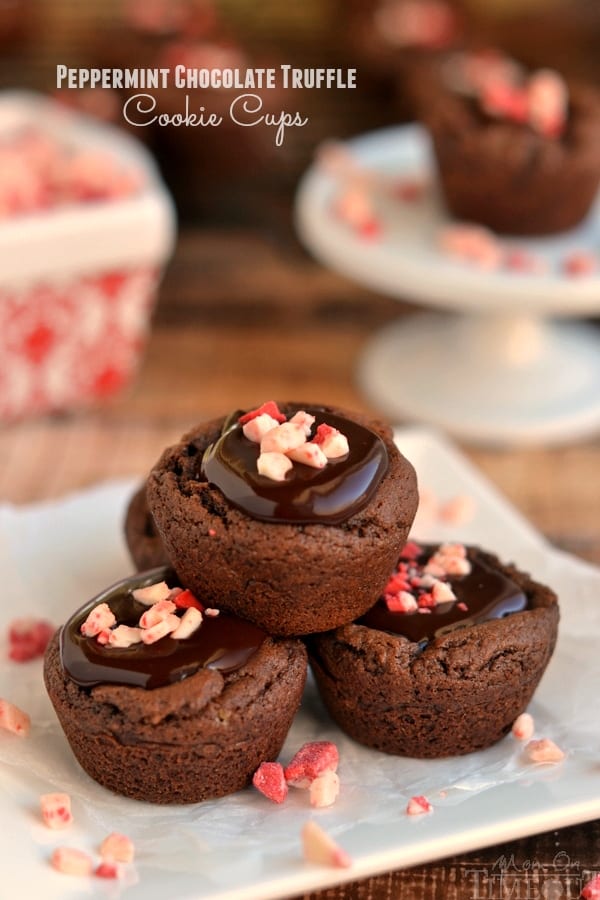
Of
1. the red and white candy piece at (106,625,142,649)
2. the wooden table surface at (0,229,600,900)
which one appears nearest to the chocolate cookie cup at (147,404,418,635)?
the red and white candy piece at (106,625,142,649)

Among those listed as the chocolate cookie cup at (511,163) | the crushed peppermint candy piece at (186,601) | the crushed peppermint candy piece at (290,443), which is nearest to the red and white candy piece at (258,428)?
Result: the crushed peppermint candy piece at (290,443)

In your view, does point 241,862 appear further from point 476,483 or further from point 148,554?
point 476,483

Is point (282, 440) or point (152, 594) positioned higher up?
point (282, 440)

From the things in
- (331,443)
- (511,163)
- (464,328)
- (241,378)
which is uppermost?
(331,443)

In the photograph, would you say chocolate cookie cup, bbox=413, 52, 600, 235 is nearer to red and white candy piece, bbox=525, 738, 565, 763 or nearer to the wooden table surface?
the wooden table surface

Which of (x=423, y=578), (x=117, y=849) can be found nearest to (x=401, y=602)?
(x=423, y=578)

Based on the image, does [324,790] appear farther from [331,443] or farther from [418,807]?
[331,443]
